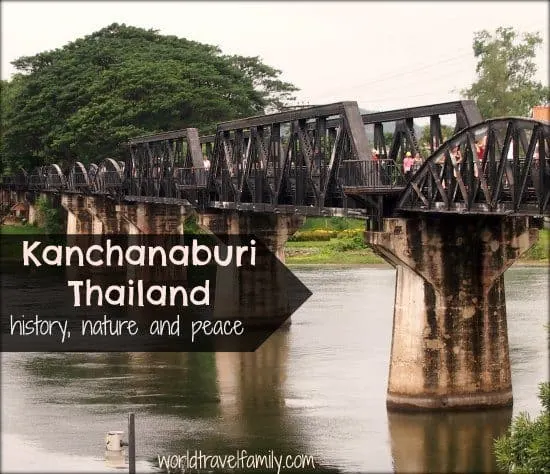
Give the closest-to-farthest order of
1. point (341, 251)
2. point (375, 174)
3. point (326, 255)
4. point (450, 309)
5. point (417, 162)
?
point (450, 309), point (375, 174), point (417, 162), point (326, 255), point (341, 251)

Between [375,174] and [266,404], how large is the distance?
819 cm

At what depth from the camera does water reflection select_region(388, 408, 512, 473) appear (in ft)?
128

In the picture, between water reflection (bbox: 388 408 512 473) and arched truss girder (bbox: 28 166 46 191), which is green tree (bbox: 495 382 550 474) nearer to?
water reflection (bbox: 388 408 512 473)

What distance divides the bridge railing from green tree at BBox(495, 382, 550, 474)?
16141 millimetres

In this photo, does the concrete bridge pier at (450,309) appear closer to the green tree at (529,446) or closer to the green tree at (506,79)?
the green tree at (529,446)

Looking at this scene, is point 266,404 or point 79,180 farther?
point 79,180

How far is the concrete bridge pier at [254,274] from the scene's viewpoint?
2699 inches

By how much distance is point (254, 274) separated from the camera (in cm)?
6881

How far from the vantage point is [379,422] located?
43656mm

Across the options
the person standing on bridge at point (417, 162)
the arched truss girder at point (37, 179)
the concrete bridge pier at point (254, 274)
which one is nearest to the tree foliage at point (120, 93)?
the arched truss girder at point (37, 179)

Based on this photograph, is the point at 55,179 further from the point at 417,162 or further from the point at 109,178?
the point at 417,162

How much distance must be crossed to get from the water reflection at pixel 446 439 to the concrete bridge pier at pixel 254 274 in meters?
24.4

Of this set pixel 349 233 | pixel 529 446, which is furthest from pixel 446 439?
pixel 349 233

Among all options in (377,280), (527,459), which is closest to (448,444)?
(527,459)
